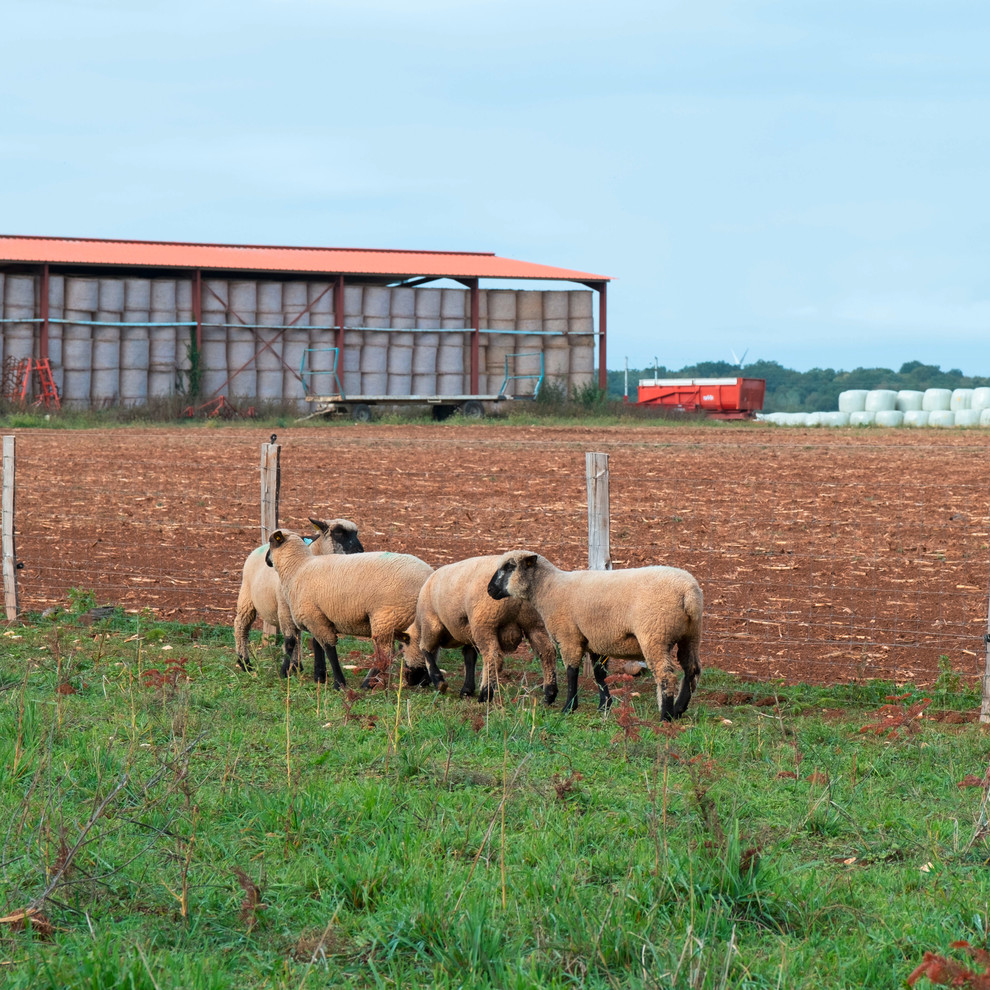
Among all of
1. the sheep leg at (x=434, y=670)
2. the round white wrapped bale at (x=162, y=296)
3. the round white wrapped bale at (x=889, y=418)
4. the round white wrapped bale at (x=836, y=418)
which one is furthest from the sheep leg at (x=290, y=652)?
the round white wrapped bale at (x=836, y=418)

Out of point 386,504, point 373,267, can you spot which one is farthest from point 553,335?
point 386,504

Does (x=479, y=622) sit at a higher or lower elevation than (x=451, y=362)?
lower

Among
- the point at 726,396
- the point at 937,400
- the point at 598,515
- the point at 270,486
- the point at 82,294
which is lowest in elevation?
the point at 598,515

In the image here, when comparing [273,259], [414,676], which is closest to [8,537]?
[414,676]

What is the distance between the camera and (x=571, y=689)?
7840 millimetres

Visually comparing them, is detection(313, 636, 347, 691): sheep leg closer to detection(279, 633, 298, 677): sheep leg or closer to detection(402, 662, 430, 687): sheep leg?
detection(279, 633, 298, 677): sheep leg

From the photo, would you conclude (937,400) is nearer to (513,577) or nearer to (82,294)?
(82,294)

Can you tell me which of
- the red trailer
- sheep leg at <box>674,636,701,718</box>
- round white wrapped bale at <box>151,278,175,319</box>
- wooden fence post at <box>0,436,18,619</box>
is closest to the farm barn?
round white wrapped bale at <box>151,278,175,319</box>

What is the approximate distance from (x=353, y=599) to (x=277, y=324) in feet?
117

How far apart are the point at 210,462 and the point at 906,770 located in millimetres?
18956

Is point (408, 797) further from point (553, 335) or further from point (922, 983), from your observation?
point (553, 335)

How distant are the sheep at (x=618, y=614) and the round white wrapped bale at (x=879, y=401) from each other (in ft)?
177

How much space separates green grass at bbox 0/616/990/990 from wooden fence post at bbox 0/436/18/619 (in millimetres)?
3502

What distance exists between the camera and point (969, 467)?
22422 mm
